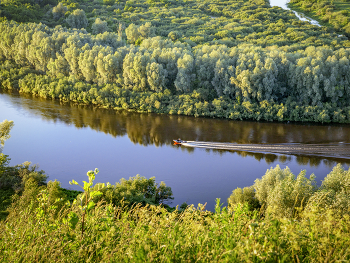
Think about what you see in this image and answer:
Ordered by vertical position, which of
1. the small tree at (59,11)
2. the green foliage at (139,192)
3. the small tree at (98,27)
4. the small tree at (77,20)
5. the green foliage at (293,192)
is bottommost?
the green foliage at (139,192)

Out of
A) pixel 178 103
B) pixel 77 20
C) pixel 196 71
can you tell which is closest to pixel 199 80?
pixel 196 71

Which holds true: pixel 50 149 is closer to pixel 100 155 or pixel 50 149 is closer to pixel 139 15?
pixel 100 155

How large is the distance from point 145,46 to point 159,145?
76.3ft

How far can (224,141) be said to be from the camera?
95.0 feet

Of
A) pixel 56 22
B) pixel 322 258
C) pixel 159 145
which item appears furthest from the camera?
pixel 56 22

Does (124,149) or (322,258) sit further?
(124,149)

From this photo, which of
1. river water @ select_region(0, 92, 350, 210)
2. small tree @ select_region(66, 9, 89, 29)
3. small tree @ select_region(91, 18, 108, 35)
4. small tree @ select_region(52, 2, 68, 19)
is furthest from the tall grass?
small tree @ select_region(52, 2, 68, 19)

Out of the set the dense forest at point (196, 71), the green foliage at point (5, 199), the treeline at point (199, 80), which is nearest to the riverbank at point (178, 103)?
the treeline at point (199, 80)

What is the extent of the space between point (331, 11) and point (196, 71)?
4296 cm

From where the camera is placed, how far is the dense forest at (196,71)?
3491 centimetres

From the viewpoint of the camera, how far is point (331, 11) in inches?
2499

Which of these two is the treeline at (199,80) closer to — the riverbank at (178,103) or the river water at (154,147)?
the riverbank at (178,103)

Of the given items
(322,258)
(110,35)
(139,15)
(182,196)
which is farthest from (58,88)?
(322,258)

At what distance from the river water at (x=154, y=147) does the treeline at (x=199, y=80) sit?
1.85 m
